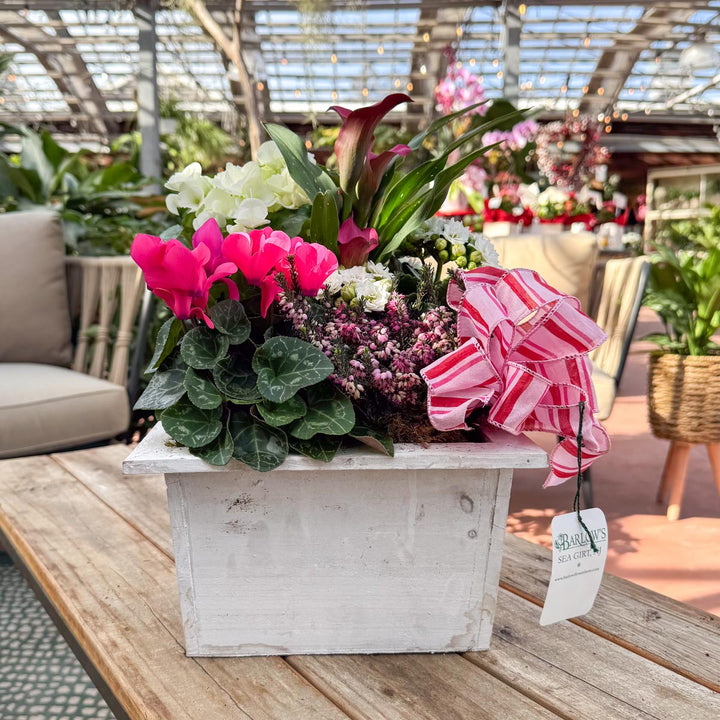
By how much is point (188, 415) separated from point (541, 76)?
11556 millimetres

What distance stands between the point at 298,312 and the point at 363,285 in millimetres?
78

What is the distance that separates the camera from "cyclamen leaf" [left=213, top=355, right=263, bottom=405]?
628 mm

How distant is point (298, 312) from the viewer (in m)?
0.67

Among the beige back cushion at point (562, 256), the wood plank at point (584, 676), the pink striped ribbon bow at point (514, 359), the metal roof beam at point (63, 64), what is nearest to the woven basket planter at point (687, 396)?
the beige back cushion at point (562, 256)

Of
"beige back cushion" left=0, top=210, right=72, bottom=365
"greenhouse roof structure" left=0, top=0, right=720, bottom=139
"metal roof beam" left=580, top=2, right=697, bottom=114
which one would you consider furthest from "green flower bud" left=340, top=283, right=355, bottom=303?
"metal roof beam" left=580, top=2, right=697, bottom=114

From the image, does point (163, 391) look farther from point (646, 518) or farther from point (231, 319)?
point (646, 518)

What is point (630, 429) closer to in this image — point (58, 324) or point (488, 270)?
point (58, 324)

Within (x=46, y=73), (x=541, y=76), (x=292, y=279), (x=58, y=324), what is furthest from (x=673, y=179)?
(x=292, y=279)

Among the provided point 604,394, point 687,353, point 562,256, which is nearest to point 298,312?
point 604,394

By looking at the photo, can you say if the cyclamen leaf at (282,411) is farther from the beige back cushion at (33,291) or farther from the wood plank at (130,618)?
the beige back cushion at (33,291)

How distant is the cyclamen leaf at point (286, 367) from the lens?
2.00 feet

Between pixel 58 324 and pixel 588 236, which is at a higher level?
pixel 588 236

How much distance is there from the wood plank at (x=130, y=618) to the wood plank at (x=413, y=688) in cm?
2

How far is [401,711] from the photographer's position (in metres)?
0.63
